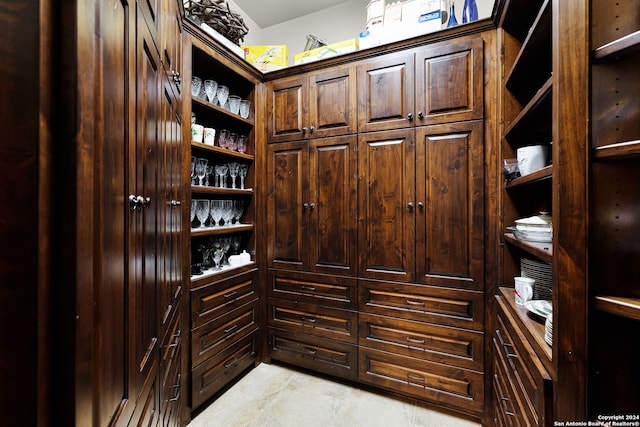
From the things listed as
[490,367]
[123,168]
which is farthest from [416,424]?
[123,168]

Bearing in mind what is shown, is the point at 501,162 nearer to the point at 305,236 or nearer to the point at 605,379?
the point at 605,379

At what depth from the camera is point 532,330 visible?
42.8 inches

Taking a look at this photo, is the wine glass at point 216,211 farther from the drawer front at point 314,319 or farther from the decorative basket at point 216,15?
the decorative basket at point 216,15

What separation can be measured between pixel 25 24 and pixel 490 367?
7.61ft

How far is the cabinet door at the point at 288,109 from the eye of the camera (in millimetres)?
2275

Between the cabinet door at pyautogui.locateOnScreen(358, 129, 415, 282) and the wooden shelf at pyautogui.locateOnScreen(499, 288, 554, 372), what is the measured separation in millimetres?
623

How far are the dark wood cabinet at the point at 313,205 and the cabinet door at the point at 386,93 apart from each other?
0.21m

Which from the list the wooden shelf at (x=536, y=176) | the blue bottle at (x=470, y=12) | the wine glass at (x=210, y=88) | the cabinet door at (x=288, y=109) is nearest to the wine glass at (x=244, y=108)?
the cabinet door at (x=288, y=109)

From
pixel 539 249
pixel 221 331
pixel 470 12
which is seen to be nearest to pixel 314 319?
pixel 221 331

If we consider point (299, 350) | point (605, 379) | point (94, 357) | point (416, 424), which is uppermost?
point (94, 357)

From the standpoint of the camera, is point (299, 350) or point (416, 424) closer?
point (416, 424)

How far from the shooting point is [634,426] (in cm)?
76

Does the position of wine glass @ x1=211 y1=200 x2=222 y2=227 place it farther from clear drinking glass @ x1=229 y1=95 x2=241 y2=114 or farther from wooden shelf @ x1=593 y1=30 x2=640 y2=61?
wooden shelf @ x1=593 y1=30 x2=640 y2=61

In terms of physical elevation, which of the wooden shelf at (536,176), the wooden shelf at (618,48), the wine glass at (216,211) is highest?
the wooden shelf at (618,48)
